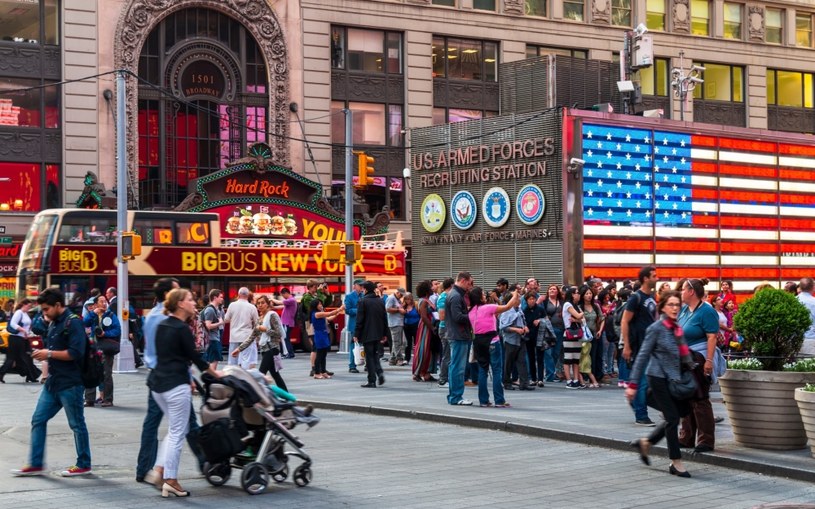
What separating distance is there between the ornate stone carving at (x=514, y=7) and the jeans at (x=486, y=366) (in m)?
35.5

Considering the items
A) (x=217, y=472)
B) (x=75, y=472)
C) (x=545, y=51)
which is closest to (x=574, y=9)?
(x=545, y=51)

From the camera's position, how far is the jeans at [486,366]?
57.5 feet

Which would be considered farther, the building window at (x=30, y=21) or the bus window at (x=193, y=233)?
the building window at (x=30, y=21)

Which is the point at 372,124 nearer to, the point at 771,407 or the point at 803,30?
the point at 803,30

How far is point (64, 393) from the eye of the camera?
11.7 m

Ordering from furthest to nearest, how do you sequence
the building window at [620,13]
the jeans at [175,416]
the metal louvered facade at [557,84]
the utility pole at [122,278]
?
the building window at [620,13], the utility pole at [122,278], the metal louvered facade at [557,84], the jeans at [175,416]

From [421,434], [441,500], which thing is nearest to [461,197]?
[421,434]

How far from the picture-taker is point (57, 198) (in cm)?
4253

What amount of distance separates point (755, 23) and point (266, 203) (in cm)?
2823

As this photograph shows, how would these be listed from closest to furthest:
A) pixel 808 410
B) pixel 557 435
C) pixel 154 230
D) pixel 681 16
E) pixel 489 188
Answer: pixel 808 410, pixel 557 435, pixel 489 188, pixel 154 230, pixel 681 16

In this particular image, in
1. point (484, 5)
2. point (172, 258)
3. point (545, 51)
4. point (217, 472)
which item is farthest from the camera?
point (545, 51)

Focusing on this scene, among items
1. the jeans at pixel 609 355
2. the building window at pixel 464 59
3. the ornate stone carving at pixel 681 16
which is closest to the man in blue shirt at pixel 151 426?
the jeans at pixel 609 355

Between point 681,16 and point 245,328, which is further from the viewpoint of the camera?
point 681,16

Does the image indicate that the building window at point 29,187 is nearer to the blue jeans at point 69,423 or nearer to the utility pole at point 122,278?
the utility pole at point 122,278
